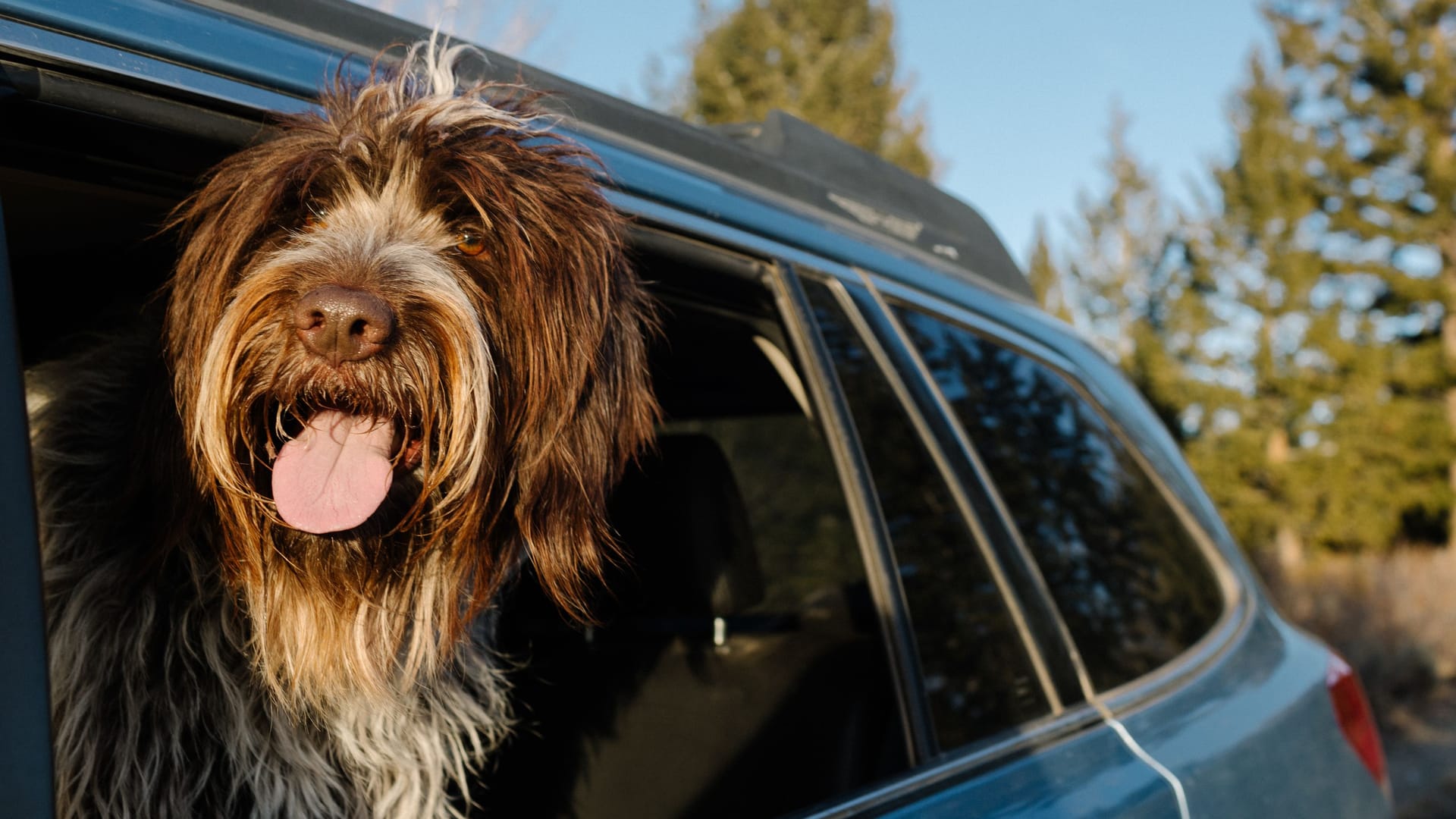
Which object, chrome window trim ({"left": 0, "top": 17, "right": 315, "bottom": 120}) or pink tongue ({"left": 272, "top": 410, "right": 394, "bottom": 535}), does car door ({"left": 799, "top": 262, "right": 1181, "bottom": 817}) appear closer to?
pink tongue ({"left": 272, "top": 410, "right": 394, "bottom": 535})

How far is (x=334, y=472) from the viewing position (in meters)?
1.71

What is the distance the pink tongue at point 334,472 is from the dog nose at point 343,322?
0.12 meters

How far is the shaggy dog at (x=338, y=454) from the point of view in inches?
63.9

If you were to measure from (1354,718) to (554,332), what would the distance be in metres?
2.16

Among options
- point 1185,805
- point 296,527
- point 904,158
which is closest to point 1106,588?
point 1185,805

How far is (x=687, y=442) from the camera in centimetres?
295

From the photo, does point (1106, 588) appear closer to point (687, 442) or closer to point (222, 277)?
point (687, 442)

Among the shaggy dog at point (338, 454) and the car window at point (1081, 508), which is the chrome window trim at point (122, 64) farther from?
the car window at point (1081, 508)

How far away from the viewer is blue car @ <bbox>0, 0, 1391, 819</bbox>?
1399 millimetres

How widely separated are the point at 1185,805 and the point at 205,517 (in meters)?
1.70

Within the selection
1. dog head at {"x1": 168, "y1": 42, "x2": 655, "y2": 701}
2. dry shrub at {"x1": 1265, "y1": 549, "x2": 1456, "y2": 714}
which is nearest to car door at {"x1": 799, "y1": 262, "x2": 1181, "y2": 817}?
dog head at {"x1": 168, "y1": 42, "x2": 655, "y2": 701}

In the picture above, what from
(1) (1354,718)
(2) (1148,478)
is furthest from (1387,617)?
(2) (1148,478)

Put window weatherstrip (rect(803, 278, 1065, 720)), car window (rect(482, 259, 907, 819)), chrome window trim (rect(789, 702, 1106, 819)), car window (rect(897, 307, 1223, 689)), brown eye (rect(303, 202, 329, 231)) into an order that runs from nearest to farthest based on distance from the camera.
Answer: chrome window trim (rect(789, 702, 1106, 819)) → brown eye (rect(303, 202, 329, 231)) → window weatherstrip (rect(803, 278, 1065, 720)) → car window (rect(897, 307, 1223, 689)) → car window (rect(482, 259, 907, 819))

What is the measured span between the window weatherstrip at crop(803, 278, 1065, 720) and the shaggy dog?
1.50 ft
